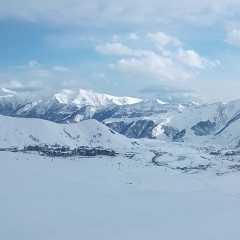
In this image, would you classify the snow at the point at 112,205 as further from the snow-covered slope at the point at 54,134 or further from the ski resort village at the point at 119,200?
the snow-covered slope at the point at 54,134

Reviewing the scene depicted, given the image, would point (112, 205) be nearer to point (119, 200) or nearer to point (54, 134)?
point (119, 200)

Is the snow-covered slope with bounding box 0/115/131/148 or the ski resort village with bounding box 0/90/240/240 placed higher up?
the snow-covered slope with bounding box 0/115/131/148

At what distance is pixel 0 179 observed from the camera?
57.2 m

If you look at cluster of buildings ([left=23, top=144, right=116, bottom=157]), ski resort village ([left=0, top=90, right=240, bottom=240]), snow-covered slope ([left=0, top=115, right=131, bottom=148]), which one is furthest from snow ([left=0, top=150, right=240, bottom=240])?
snow-covered slope ([left=0, top=115, right=131, bottom=148])

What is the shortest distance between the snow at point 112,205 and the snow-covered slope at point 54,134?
5314 cm

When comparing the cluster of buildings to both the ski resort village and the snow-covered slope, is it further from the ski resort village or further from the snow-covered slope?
the snow-covered slope

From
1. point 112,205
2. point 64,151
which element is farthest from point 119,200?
point 64,151

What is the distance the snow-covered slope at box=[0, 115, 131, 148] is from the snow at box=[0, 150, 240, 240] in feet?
174

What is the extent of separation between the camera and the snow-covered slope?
130625 mm

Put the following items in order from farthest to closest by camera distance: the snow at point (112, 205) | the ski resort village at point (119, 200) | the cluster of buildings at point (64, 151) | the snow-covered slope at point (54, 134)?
the snow-covered slope at point (54, 134) → the cluster of buildings at point (64, 151) → the ski resort village at point (119, 200) → the snow at point (112, 205)

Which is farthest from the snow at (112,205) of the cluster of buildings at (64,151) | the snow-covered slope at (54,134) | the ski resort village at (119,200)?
the snow-covered slope at (54,134)

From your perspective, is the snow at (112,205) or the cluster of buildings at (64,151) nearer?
the snow at (112,205)

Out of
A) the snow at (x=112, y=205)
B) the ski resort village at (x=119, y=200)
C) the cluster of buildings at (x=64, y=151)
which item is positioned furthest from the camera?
the cluster of buildings at (x=64, y=151)

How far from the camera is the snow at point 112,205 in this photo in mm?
36750
